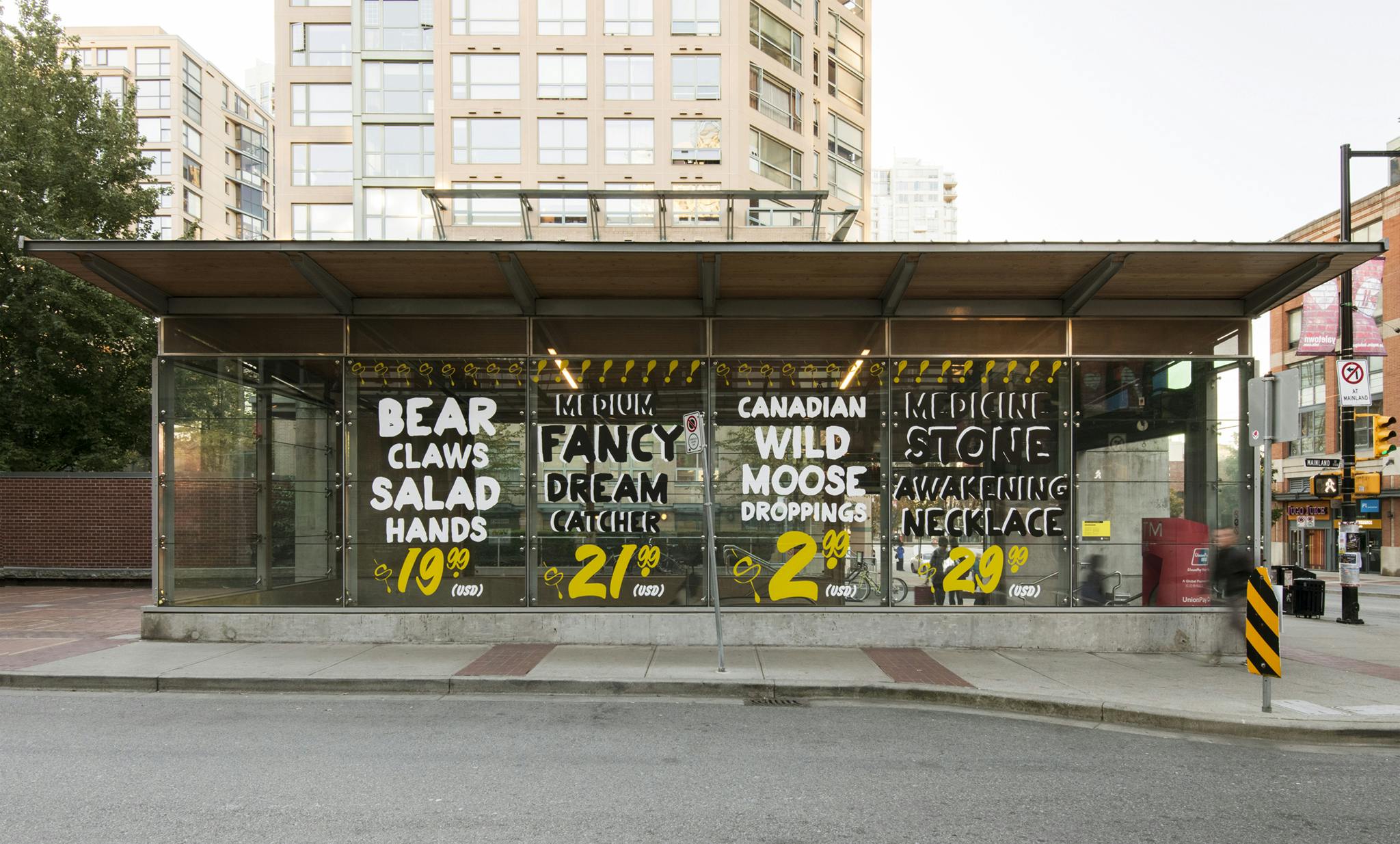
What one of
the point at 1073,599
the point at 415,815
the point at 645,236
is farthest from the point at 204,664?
the point at 1073,599

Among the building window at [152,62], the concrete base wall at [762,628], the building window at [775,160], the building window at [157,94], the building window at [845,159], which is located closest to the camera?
the concrete base wall at [762,628]

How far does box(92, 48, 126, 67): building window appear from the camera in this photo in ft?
207

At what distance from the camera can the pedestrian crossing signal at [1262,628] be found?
7.65 metres

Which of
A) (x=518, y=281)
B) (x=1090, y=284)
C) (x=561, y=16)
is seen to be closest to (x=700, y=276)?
(x=518, y=281)

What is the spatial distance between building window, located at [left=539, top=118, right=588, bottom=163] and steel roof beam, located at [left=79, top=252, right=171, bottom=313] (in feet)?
101

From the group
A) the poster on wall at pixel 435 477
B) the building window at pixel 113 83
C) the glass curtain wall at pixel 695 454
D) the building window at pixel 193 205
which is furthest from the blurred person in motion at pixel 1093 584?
the building window at pixel 113 83

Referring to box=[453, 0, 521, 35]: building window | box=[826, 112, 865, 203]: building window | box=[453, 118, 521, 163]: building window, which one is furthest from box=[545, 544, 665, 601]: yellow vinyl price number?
box=[826, 112, 865, 203]: building window

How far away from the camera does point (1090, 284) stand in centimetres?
1046

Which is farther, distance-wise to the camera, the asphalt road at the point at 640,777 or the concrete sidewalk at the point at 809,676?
the concrete sidewalk at the point at 809,676

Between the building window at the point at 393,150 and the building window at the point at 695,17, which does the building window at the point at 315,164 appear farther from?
the building window at the point at 695,17

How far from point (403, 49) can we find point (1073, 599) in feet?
138

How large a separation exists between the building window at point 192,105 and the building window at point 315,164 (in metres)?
26.3

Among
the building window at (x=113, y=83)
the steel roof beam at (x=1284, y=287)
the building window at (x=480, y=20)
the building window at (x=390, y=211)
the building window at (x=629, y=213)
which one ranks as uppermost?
the building window at (x=113, y=83)

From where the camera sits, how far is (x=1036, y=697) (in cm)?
820
